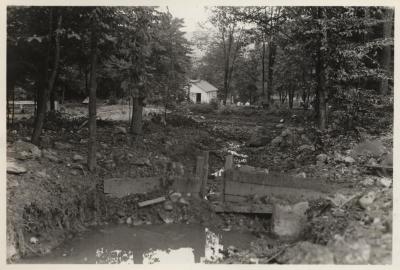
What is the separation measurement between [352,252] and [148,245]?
456cm

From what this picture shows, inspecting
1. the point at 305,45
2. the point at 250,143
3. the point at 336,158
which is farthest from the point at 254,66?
the point at 336,158

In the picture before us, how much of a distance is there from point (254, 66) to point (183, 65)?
1053 inches

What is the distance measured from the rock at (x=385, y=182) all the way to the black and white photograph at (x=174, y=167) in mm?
63

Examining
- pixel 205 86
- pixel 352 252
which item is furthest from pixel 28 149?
pixel 205 86

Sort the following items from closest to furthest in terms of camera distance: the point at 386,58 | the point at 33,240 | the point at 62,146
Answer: the point at 33,240, the point at 62,146, the point at 386,58

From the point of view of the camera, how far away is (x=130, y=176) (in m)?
11.8

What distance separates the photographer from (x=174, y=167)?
→ 13.1 metres

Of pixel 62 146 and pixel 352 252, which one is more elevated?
pixel 62 146

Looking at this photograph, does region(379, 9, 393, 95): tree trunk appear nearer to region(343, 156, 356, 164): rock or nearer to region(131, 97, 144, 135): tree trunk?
region(343, 156, 356, 164): rock

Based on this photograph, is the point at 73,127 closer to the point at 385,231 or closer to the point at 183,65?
the point at 183,65

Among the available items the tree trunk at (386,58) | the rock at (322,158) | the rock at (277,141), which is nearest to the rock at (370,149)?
the rock at (322,158)

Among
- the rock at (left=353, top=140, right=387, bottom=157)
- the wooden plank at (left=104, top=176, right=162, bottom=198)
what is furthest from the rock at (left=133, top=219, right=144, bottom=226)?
the rock at (left=353, top=140, right=387, bottom=157)

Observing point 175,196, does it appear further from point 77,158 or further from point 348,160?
point 348,160

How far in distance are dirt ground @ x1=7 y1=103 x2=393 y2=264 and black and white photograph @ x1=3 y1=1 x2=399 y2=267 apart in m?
0.03
